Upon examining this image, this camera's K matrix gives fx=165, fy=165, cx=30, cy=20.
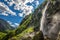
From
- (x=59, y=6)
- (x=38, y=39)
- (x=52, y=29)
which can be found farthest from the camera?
(x=38, y=39)

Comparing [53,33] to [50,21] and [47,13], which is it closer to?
[50,21]

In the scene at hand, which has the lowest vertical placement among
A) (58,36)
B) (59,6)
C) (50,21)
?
(58,36)

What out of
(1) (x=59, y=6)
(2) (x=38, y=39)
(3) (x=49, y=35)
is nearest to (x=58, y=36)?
(3) (x=49, y=35)

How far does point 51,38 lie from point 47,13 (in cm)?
1667

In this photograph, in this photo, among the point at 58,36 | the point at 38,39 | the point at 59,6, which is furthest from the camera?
the point at 38,39

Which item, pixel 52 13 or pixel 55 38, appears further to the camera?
pixel 52 13

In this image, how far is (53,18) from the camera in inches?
3172

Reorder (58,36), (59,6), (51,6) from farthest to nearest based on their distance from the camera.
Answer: (51,6) → (59,6) → (58,36)

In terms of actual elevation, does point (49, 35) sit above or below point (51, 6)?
below

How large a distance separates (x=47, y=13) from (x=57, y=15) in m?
9.20

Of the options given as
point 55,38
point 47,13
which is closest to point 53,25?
point 55,38

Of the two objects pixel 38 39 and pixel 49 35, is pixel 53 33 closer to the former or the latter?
pixel 49 35

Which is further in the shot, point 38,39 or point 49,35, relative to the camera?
point 38,39

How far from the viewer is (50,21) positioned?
81750mm
